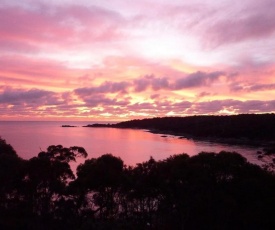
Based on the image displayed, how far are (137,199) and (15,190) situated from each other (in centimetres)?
1009

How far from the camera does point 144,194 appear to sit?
26672 millimetres

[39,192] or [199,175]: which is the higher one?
[199,175]

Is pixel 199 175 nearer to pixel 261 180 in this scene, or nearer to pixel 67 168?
pixel 261 180

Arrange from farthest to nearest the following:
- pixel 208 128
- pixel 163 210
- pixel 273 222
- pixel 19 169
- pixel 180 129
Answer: pixel 180 129
pixel 208 128
pixel 19 169
pixel 163 210
pixel 273 222

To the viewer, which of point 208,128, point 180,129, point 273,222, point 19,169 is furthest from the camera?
point 180,129

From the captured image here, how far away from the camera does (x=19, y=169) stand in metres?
28.1

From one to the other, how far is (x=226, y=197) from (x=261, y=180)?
344 cm

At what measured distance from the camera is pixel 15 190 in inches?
1115

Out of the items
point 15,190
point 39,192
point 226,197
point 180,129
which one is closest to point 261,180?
point 226,197

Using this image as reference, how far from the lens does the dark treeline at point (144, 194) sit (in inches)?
993

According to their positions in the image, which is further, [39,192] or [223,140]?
[223,140]

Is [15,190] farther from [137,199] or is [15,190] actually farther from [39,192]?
[137,199]

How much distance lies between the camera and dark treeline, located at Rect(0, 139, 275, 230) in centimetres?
2523

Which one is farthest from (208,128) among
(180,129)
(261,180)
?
(261,180)
